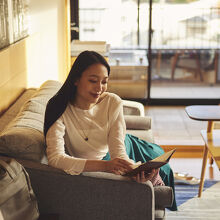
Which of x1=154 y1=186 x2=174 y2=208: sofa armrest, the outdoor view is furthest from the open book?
the outdoor view

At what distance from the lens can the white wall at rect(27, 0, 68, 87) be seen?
Answer: 3559 millimetres

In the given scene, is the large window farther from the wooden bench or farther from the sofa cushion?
the wooden bench

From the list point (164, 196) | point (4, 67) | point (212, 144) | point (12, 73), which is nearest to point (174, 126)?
point (212, 144)

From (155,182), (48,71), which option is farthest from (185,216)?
(48,71)

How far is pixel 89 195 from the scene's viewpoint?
189 centimetres

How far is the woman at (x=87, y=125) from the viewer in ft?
6.20

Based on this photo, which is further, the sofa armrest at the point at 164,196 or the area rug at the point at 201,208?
the area rug at the point at 201,208

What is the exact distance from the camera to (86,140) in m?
2.09

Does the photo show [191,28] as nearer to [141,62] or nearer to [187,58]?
[187,58]

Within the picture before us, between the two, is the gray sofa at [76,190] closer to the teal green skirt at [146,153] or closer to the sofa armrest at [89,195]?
the sofa armrest at [89,195]

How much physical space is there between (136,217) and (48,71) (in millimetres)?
2600

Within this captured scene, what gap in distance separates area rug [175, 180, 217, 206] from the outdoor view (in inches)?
92.7

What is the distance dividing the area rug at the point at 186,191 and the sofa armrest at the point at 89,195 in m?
1.16

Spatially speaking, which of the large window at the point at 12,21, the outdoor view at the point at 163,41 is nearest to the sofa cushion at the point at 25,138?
the large window at the point at 12,21
